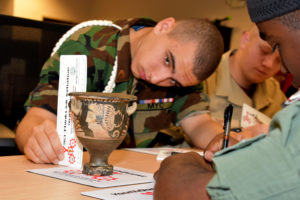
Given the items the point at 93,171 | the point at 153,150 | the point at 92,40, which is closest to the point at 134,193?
the point at 93,171

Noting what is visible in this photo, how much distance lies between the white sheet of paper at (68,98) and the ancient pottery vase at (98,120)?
9 centimetres

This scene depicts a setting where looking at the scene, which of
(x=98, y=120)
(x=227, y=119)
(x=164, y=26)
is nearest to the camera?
(x=98, y=120)

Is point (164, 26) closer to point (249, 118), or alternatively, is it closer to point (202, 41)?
point (202, 41)

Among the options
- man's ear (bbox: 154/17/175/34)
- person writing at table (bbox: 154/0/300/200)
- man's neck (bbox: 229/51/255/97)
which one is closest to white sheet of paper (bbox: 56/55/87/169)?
person writing at table (bbox: 154/0/300/200)

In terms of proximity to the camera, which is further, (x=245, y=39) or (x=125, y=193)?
(x=245, y=39)

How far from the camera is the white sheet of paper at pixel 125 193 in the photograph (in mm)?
807

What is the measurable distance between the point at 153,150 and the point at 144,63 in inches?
11.9

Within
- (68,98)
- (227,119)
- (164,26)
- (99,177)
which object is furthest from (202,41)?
(99,177)

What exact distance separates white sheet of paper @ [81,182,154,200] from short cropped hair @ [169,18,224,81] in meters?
0.70

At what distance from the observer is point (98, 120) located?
3.13ft

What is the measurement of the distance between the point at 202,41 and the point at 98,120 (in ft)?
2.24

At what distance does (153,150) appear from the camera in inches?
59.5

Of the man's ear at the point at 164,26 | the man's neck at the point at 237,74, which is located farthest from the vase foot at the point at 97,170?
the man's neck at the point at 237,74

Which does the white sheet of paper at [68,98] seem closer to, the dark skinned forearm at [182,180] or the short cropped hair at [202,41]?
the dark skinned forearm at [182,180]
